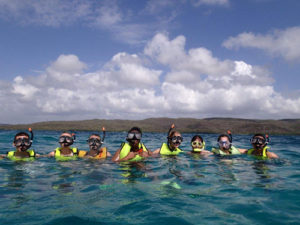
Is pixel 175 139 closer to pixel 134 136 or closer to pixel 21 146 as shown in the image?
pixel 134 136

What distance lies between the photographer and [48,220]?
403cm

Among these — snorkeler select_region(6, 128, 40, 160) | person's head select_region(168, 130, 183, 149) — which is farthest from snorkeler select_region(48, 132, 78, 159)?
person's head select_region(168, 130, 183, 149)

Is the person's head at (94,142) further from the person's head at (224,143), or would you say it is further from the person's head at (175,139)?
the person's head at (224,143)

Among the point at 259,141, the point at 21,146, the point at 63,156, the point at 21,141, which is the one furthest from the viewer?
the point at 259,141

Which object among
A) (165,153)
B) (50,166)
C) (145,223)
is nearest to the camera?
(145,223)

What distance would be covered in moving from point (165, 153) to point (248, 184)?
217 inches

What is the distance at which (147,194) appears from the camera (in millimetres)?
5383

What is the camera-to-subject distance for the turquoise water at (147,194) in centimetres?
421

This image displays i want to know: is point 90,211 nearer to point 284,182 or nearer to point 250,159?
point 284,182

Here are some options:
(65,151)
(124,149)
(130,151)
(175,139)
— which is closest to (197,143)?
(175,139)

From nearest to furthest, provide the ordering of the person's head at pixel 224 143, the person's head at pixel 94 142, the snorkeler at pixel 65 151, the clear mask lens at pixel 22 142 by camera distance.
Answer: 1. the clear mask lens at pixel 22 142
2. the person's head at pixel 94 142
3. the snorkeler at pixel 65 151
4. the person's head at pixel 224 143

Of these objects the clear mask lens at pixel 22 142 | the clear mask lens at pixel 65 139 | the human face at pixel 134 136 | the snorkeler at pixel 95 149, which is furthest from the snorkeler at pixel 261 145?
the clear mask lens at pixel 22 142

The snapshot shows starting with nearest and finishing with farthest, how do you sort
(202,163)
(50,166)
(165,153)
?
1. (50,166)
2. (202,163)
3. (165,153)

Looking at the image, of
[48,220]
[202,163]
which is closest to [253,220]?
[48,220]
